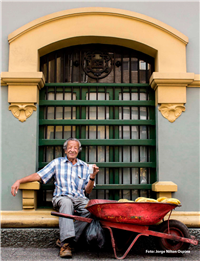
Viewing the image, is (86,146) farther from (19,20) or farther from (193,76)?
(19,20)

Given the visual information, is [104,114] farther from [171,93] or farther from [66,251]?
[66,251]

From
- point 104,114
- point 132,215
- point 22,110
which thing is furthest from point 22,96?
point 132,215

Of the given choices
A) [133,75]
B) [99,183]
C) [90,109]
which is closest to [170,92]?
[133,75]

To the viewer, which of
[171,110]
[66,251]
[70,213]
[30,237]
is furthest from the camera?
[171,110]

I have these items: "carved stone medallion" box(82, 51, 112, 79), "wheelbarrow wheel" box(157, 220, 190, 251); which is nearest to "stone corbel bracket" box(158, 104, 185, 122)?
"carved stone medallion" box(82, 51, 112, 79)

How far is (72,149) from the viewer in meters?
4.38

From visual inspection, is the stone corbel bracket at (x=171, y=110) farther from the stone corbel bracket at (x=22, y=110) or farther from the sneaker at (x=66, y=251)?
the sneaker at (x=66, y=251)

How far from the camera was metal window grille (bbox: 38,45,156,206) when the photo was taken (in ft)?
15.8

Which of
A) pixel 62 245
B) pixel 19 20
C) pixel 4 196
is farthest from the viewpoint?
pixel 19 20

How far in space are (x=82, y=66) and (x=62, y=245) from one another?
9.46 ft

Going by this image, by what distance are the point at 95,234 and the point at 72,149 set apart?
127 cm

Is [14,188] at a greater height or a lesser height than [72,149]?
lesser

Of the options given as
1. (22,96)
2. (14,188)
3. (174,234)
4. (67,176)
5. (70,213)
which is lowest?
(174,234)

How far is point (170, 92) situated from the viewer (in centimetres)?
468
